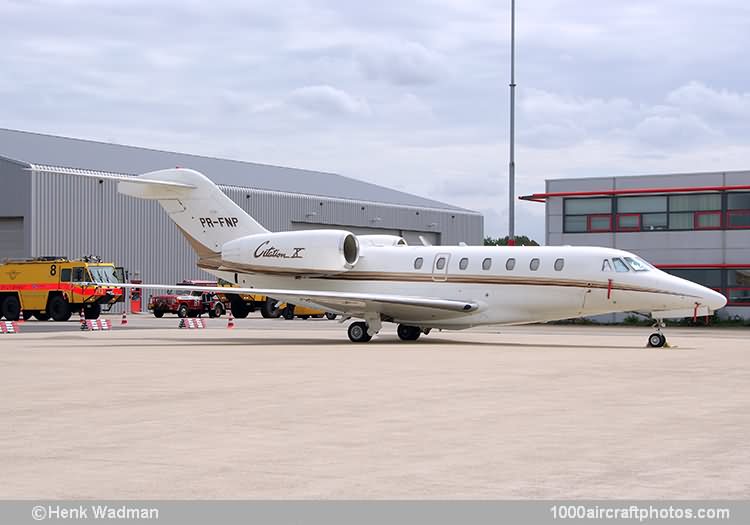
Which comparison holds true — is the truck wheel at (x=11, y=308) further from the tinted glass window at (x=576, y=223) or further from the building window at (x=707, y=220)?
the building window at (x=707, y=220)

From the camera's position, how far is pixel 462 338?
33500 mm

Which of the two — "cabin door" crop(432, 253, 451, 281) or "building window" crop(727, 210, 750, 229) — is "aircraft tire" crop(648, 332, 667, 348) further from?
"building window" crop(727, 210, 750, 229)

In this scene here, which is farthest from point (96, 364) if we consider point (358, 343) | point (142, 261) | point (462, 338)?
point (142, 261)

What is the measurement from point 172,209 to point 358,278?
606 centimetres

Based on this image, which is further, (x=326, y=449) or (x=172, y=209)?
(x=172, y=209)

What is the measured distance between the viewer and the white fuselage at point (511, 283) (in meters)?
28.0

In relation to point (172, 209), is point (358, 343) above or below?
below

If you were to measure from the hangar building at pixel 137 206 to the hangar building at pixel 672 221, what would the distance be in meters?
21.7

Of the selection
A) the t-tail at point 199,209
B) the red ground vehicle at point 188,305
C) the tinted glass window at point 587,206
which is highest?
the tinted glass window at point 587,206

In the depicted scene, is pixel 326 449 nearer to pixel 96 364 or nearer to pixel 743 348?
pixel 96 364

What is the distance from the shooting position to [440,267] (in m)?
30.8

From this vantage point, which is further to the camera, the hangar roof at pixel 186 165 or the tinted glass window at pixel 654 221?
the hangar roof at pixel 186 165

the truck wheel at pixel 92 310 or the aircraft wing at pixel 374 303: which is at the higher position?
the aircraft wing at pixel 374 303

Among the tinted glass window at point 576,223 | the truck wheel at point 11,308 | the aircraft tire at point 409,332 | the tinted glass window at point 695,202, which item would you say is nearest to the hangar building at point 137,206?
the truck wheel at point 11,308
